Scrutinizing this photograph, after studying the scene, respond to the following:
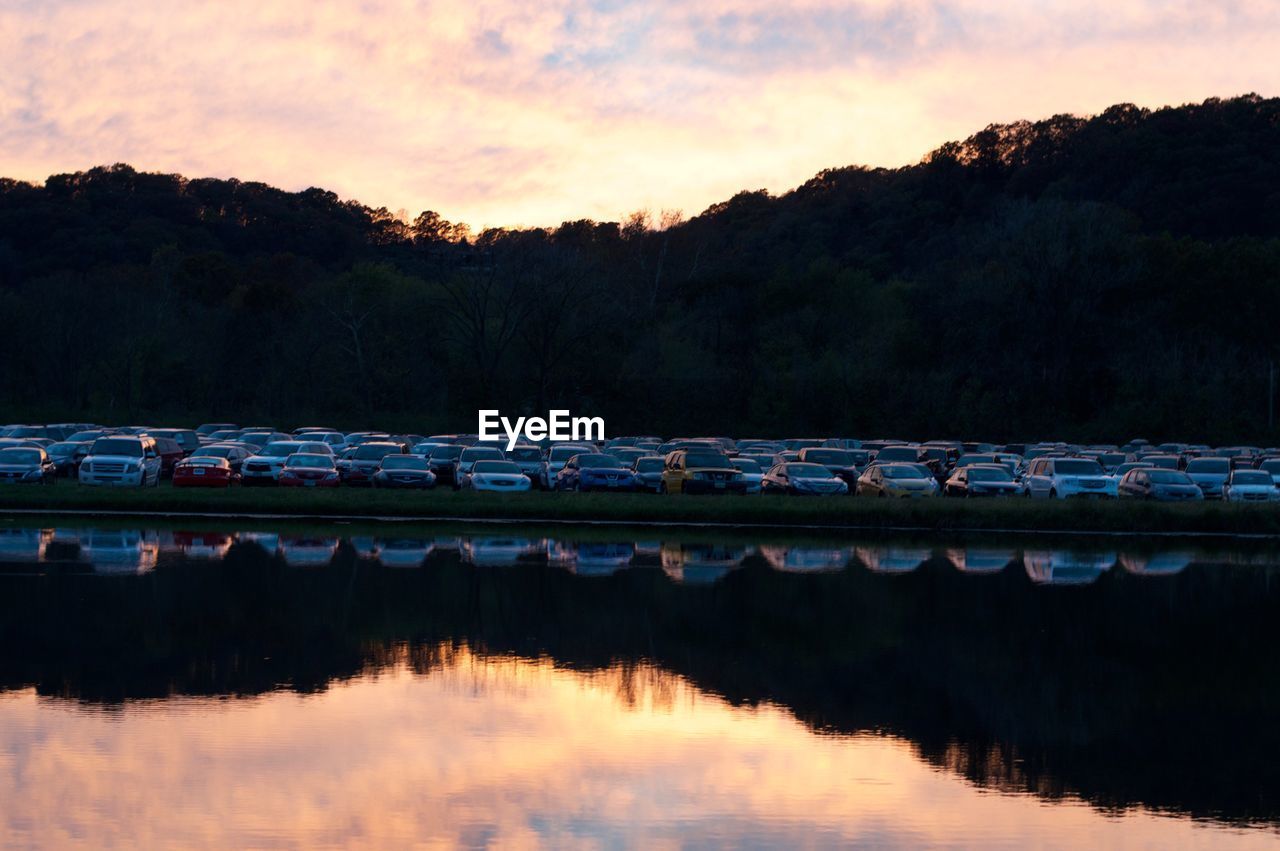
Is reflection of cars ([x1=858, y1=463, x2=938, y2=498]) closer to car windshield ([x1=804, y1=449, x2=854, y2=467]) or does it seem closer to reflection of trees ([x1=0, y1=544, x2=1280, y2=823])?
car windshield ([x1=804, y1=449, x2=854, y2=467])

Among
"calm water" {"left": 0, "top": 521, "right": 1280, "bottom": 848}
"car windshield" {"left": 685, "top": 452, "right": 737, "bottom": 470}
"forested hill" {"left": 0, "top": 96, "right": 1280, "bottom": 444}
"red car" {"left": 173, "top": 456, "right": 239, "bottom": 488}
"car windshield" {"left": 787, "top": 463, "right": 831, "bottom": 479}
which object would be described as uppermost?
"forested hill" {"left": 0, "top": 96, "right": 1280, "bottom": 444}

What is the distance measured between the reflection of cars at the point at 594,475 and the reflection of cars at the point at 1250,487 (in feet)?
58.2

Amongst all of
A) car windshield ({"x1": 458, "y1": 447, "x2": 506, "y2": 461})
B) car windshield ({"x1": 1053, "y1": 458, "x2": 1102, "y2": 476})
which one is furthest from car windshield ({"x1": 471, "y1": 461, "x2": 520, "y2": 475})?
car windshield ({"x1": 1053, "y1": 458, "x2": 1102, "y2": 476})

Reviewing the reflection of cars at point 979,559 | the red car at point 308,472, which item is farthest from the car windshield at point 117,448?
the reflection of cars at point 979,559

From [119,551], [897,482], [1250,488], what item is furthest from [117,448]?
[1250,488]

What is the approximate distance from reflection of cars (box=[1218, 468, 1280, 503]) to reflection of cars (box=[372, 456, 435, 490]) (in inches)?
933

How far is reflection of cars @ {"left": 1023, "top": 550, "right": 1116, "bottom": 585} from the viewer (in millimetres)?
26469

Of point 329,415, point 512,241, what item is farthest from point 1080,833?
point 512,241

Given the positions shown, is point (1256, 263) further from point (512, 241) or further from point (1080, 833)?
point (1080, 833)

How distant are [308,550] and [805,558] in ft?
31.5

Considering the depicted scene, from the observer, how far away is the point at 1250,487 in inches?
1764

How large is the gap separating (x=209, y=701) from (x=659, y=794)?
5168mm

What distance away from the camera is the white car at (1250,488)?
1759 inches

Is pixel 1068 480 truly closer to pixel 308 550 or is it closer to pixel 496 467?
pixel 496 467
